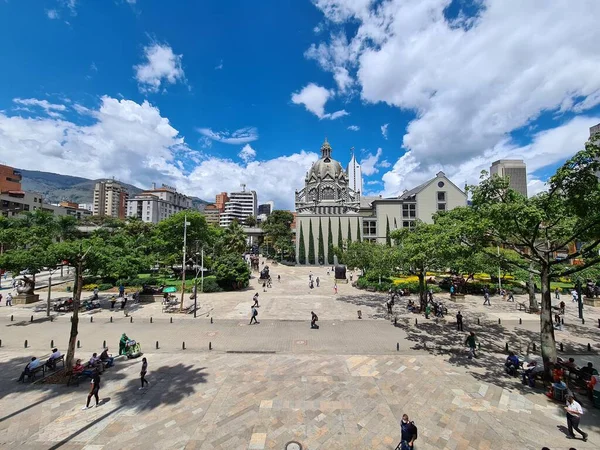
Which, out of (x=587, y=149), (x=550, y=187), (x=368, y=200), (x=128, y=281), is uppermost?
(x=368, y=200)

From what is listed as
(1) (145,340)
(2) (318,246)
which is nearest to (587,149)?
(1) (145,340)

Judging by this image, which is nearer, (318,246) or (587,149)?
(587,149)

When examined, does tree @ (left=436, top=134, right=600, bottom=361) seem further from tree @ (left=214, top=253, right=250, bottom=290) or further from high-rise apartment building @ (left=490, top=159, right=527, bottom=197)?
high-rise apartment building @ (left=490, top=159, right=527, bottom=197)

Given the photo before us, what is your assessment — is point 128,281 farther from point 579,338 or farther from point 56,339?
point 579,338

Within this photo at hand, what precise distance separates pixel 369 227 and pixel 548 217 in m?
55.2

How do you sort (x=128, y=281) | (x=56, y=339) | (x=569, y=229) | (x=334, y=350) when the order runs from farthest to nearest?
1. (x=128, y=281)
2. (x=56, y=339)
3. (x=334, y=350)
4. (x=569, y=229)

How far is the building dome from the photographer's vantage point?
70.3 meters

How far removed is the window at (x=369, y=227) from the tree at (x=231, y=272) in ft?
132

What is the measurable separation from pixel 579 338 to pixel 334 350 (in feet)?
51.3

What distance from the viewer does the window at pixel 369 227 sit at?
217 feet

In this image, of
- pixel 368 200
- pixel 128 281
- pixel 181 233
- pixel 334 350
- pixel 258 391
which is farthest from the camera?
pixel 368 200

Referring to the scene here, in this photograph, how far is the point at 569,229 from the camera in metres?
12.0

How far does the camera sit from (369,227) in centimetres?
6669

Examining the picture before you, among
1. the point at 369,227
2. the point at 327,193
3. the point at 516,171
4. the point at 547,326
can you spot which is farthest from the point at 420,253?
the point at 516,171
